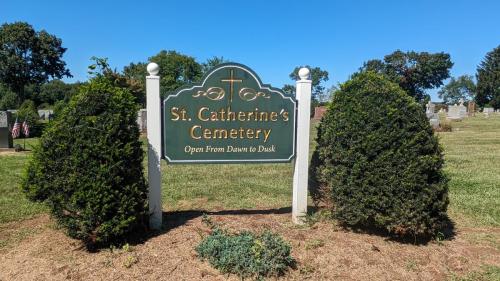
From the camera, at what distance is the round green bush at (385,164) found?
4070 millimetres

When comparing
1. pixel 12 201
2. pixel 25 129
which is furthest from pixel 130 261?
pixel 25 129

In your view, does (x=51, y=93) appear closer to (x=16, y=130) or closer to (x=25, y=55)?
(x=25, y=55)

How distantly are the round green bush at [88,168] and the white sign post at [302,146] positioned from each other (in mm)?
1962

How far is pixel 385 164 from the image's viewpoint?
4090 millimetres

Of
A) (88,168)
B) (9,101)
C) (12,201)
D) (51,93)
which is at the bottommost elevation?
(12,201)

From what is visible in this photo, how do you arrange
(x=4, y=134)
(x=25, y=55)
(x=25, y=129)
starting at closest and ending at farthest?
(x=4, y=134) < (x=25, y=129) < (x=25, y=55)

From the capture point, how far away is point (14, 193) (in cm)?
701

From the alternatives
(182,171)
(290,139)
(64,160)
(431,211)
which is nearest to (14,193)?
(182,171)

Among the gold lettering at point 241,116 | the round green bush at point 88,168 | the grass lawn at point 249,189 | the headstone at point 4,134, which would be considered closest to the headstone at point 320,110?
the gold lettering at point 241,116

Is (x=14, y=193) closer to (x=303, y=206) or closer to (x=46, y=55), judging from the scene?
(x=303, y=206)

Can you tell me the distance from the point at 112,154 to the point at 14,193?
4.49m

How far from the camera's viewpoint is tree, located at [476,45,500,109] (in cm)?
6578

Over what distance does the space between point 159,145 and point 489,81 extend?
7721 cm

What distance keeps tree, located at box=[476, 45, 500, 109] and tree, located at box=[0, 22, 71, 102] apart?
6612 centimetres
